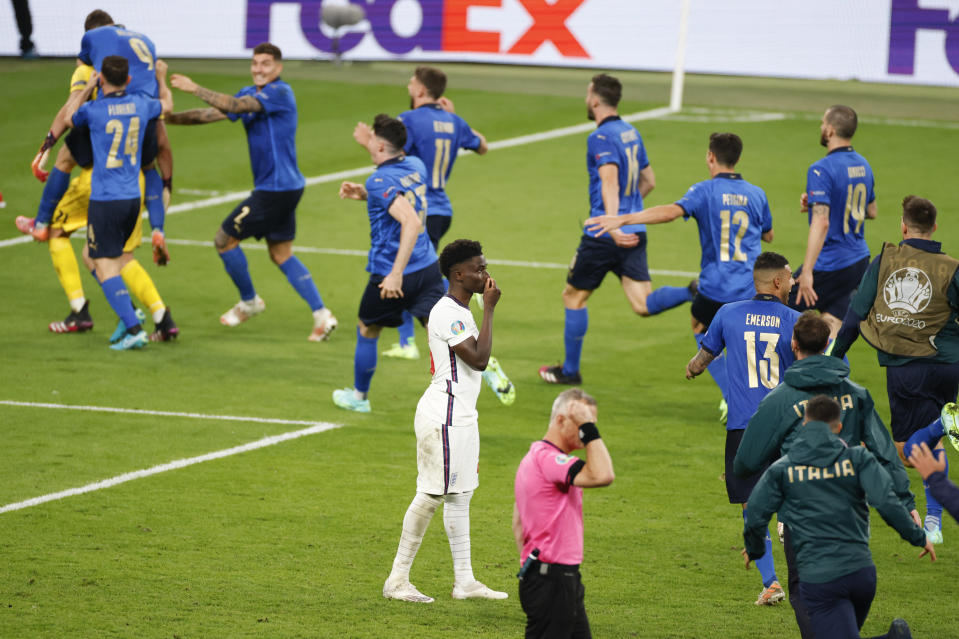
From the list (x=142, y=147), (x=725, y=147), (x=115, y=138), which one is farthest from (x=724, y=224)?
(x=142, y=147)

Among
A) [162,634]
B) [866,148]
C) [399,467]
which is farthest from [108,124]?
[866,148]

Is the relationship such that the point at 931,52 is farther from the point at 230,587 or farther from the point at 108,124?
the point at 230,587

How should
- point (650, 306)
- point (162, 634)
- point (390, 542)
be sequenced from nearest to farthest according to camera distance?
point (162, 634) < point (390, 542) < point (650, 306)

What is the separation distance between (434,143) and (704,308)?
3.94m

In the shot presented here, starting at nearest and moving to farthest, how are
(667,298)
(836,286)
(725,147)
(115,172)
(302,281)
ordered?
(725,147), (836,286), (667,298), (115,172), (302,281)

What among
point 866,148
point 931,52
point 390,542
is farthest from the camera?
point 931,52

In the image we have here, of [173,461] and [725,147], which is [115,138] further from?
[725,147]

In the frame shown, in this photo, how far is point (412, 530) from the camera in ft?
25.1

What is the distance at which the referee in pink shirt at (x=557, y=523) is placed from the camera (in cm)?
602

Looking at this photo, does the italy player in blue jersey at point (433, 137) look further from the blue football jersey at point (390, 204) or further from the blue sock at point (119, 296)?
the blue sock at point (119, 296)

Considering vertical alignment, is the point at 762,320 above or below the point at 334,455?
above

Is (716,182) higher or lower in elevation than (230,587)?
higher

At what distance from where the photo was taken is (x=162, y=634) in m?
7.05

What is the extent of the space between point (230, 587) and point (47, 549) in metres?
1.31
